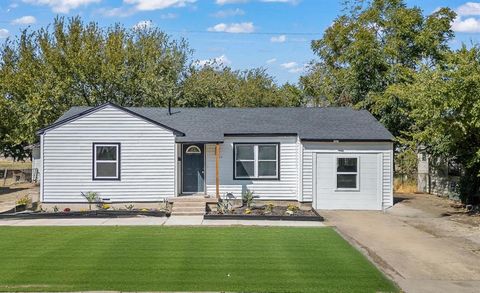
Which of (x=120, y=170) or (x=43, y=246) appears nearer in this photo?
(x=43, y=246)

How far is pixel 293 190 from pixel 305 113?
4.11 meters

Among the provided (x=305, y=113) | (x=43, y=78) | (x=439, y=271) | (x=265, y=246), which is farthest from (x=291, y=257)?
(x=43, y=78)

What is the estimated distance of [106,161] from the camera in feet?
66.9

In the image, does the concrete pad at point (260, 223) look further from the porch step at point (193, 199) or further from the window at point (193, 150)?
the window at point (193, 150)

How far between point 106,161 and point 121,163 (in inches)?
24.1

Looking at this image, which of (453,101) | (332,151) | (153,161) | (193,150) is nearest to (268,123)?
(332,151)

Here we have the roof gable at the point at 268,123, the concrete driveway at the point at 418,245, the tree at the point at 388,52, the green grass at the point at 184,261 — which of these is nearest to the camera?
the green grass at the point at 184,261

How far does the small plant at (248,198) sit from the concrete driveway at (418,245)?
9.33 feet

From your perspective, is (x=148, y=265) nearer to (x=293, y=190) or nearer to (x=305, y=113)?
(x=293, y=190)

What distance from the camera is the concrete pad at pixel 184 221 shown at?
16875 mm

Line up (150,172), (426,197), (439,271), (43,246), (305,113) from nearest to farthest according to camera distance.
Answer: (439,271) < (43,246) < (150,172) < (305,113) < (426,197)

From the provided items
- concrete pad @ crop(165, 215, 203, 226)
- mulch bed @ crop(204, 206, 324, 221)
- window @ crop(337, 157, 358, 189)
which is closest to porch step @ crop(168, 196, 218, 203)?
A: mulch bed @ crop(204, 206, 324, 221)

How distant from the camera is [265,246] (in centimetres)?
1306

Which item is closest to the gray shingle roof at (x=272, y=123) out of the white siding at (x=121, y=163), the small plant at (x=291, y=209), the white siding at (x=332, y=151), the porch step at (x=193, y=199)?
the white siding at (x=332, y=151)
